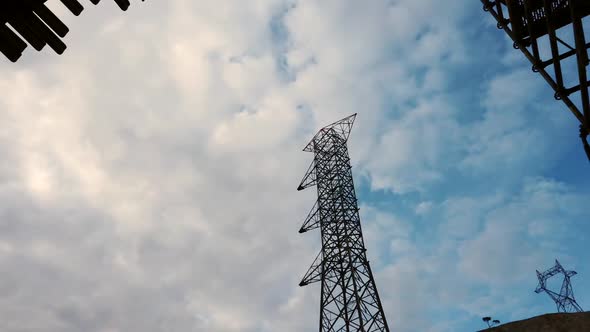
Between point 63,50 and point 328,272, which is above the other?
point 328,272

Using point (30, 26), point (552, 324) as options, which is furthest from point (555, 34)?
point (552, 324)

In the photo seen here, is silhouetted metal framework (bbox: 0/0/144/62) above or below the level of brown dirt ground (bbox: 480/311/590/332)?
below

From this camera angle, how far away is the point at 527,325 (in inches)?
591

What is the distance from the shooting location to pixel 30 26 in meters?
2.52

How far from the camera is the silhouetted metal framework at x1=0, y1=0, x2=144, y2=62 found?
2.39 metres

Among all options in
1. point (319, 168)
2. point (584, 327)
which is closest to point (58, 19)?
point (584, 327)

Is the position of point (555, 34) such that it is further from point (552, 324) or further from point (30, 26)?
point (552, 324)

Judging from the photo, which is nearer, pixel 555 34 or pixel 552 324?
pixel 555 34

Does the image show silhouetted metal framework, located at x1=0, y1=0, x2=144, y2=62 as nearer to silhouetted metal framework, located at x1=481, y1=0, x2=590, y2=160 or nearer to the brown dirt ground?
silhouetted metal framework, located at x1=481, y1=0, x2=590, y2=160

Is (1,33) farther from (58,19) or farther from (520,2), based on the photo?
(520,2)

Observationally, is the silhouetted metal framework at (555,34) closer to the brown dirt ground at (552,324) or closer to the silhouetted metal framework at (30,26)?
the silhouetted metal framework at (30,26)

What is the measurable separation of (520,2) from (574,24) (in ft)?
5.75

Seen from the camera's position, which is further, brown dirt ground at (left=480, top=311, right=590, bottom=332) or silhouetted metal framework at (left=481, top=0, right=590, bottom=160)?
brown dirt ground at (left=480, top=311, right=590, bottom=332)

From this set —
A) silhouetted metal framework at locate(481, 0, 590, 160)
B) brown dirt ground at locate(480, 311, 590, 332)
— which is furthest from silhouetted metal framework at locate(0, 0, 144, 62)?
brown dirt ground at locate(480, 311, 590, 332)
